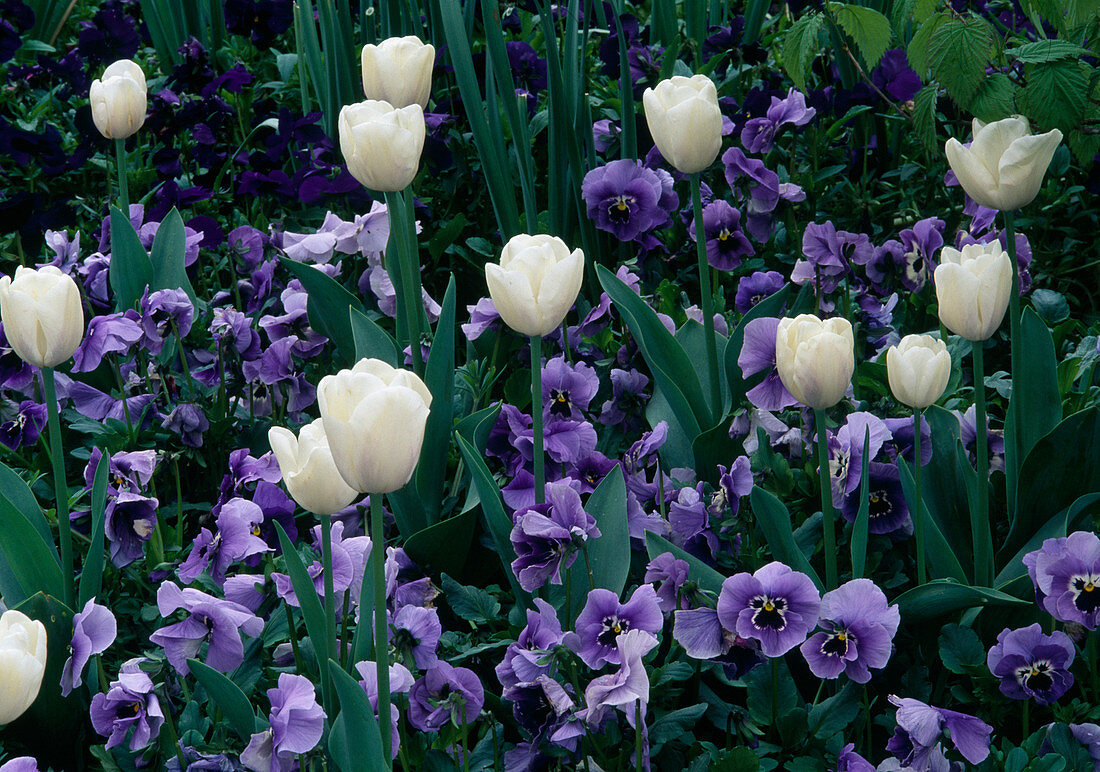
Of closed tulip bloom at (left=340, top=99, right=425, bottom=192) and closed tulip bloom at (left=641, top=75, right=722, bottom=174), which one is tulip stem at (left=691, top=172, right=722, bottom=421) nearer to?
closed tulip bloom at (left=641, top=75, right=722, bottom=174)

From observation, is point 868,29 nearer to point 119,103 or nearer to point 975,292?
point 975,292

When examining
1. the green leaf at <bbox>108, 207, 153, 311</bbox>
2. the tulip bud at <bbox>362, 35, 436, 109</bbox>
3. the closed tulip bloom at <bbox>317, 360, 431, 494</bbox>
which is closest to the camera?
the closed tulip bloom at <bbox>317, 360, 431, 494</bbox>

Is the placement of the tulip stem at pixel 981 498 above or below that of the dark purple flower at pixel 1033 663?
above

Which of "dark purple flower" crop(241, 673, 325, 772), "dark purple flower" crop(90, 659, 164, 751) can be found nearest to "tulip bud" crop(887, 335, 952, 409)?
"dark purple flower" crop(241, 673, 325, 772)

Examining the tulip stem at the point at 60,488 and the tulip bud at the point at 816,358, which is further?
the tulip stem at the point at 60,488

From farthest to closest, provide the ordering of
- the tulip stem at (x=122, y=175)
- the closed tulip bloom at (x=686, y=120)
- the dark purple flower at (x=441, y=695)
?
the tulip stem at (x=122, y=175)
the closed tulip bloom at (x=686, y=120)
the dark purple flower at (x=441, y=695)

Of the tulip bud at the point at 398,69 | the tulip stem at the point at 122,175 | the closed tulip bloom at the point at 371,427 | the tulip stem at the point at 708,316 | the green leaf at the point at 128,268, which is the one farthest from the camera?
the tulip stem at the point at 122,175

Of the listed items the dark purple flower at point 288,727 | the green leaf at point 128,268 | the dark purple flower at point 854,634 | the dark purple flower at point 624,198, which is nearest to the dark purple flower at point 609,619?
the dark purple flower at point 854,634

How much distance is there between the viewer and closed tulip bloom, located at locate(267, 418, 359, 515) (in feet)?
3.21

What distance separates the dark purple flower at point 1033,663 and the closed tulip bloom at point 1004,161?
53 cm

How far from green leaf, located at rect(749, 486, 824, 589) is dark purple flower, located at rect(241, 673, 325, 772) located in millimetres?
571

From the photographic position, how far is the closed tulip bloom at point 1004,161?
129 cm

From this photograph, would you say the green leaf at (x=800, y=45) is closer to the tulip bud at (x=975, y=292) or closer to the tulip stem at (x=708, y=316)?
the tulip stem at (x=708, y=316)

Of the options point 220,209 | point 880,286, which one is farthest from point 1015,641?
point 220,209
